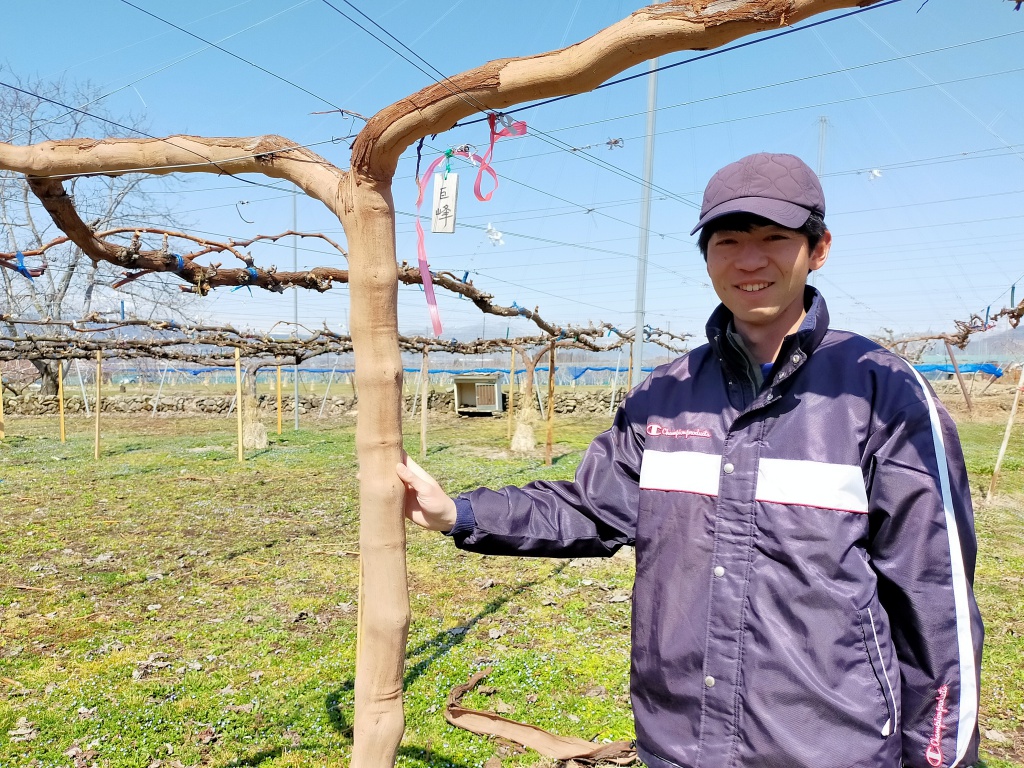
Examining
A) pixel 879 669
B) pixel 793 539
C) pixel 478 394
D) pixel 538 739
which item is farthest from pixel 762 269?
pixel 478 394

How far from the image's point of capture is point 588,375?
161 feet

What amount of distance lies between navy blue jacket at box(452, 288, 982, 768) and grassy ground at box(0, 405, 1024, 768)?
2.17 meters

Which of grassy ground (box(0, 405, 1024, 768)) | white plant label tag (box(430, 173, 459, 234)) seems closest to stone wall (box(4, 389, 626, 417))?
grassy ground (box(0, 405, 1024, 768))

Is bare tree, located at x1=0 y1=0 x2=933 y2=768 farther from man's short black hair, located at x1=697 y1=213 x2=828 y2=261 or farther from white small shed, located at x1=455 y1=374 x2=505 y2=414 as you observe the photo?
white small shed, located at x1=455 y1=374 x2=505 y2=414

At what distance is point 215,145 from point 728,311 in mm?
1573

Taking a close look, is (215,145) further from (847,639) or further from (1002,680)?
(1002,680)

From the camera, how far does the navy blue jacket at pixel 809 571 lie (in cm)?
132

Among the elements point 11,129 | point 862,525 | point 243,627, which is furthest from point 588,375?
point 862,525

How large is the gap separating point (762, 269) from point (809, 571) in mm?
658

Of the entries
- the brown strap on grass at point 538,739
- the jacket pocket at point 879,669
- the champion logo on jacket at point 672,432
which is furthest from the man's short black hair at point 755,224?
the brown strap on grass at point 538,739

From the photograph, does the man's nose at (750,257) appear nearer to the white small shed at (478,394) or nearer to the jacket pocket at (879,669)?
the jacket pocket at (879,669)

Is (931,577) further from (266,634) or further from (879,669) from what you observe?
(266,634)

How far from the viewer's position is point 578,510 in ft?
5.94

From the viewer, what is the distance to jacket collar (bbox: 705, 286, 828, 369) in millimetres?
1462
